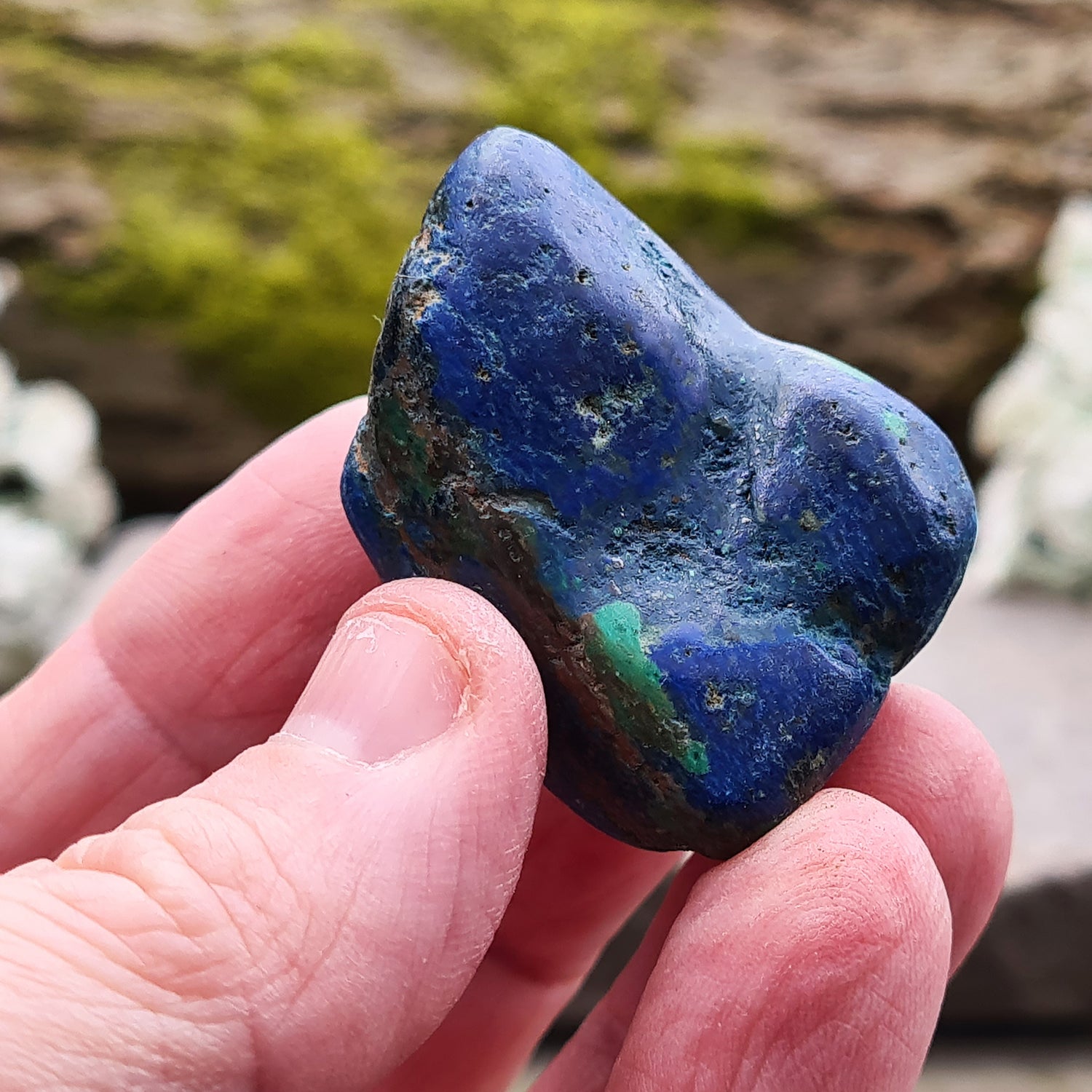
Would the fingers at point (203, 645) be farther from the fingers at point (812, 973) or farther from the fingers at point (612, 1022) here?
the fingers at point (812, 973)

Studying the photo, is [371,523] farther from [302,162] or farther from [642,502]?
[302,162]

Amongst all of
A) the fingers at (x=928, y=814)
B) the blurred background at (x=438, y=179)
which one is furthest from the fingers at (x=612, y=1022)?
the blurred background at (x=438, y=179)

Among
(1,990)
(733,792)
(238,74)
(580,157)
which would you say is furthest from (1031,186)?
(1,990)

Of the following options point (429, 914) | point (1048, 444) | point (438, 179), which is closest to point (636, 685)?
point (429, 914)

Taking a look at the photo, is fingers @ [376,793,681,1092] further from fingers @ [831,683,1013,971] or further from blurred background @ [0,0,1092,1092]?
blurred background @ [0,0,1092,1092]

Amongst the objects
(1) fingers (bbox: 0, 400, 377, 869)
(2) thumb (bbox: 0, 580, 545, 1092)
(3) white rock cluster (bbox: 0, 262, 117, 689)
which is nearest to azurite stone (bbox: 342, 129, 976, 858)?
(2) thumb (bbox: 0, 580, 545, 1092)

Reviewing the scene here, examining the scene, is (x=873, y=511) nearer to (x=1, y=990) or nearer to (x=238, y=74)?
(x=1, y=990)
